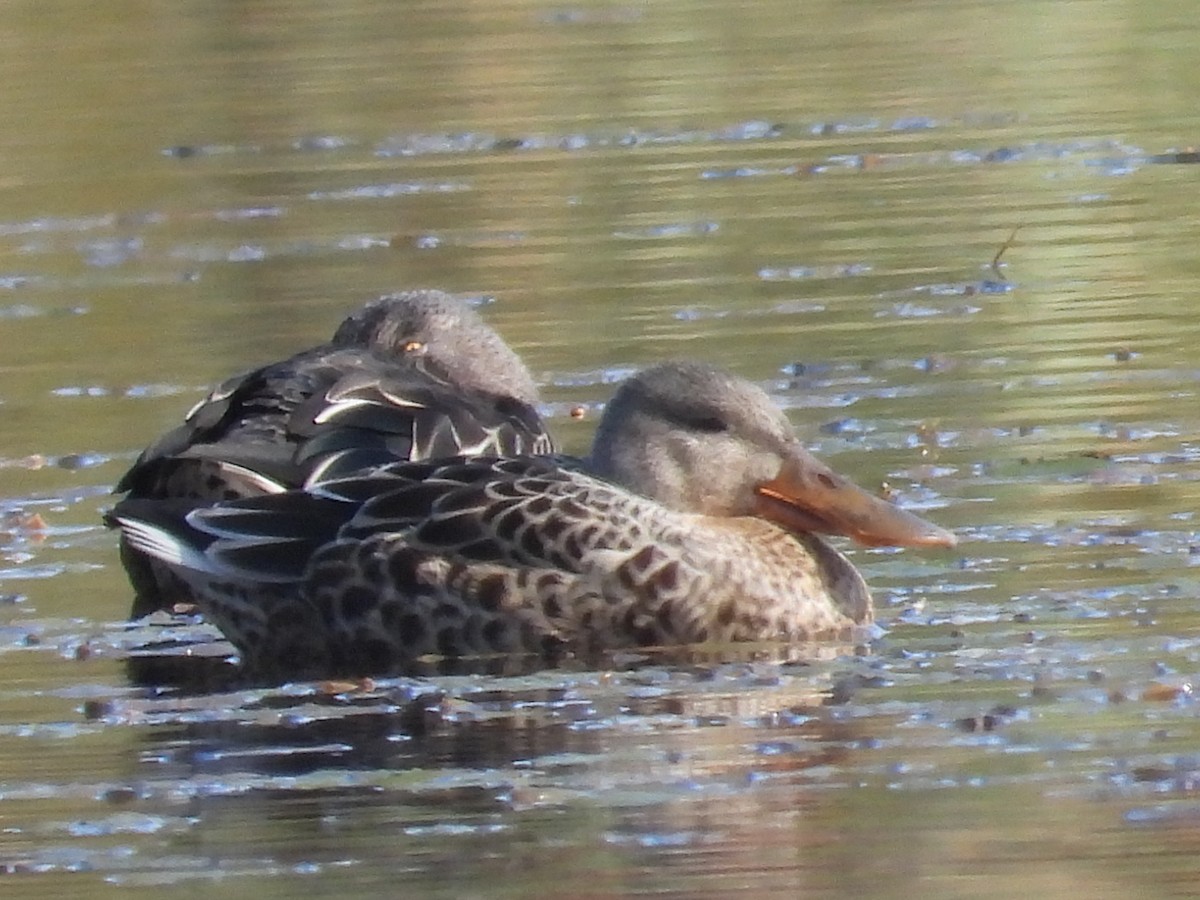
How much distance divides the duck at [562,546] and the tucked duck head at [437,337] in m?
2.23

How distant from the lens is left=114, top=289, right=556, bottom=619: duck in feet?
30.3

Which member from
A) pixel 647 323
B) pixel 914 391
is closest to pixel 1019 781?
pixel 914 391

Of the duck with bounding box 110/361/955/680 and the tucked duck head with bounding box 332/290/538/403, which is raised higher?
the tucked duck head with bounding box 332/290/538/403

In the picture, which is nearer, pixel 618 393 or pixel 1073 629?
pixel 1073 629

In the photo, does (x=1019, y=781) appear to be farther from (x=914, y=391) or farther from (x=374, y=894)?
(x=914, y=391)

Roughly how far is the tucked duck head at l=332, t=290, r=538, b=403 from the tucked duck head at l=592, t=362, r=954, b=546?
2246mm

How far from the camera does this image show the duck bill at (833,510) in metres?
8.72

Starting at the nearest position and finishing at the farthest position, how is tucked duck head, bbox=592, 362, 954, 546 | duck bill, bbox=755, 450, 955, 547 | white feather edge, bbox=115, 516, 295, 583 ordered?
white feather edge, bbox=115, 516, 295, 583 → duck bill, bbox=755, 450, 955, 547 → tucked duck head, bbox=592, 362, 954, 546

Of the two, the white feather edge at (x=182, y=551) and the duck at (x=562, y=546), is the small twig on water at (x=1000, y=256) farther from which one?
the white feather edge at (x=182, y=551)

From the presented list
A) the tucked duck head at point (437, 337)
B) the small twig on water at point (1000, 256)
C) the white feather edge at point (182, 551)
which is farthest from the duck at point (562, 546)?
the small twig on water at point (1000, 256)

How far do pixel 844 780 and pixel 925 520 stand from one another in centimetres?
232

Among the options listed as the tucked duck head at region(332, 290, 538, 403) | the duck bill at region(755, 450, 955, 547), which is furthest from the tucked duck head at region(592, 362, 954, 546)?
the tucked duck head at region(332, 290, 538, 403)

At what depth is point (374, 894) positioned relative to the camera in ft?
20.2

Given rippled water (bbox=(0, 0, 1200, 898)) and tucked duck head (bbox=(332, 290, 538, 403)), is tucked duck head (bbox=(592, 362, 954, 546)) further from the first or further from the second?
tucked duck head (bbox=(332, 290, 538, 403))
